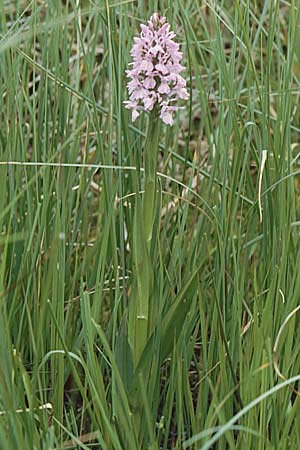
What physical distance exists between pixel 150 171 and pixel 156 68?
0.46ft

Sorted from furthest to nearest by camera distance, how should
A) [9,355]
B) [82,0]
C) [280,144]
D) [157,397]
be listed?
[82,0]
[280,144]
[157,397]
[9,355]

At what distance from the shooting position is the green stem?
1.18m

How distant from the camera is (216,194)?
1.55 metres

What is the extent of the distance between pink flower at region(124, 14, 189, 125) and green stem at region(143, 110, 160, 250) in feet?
0.08

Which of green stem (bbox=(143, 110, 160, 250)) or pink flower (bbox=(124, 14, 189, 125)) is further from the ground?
pink flower (bbox=(124, 14, 189, 125))

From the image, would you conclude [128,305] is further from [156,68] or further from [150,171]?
[156,68]

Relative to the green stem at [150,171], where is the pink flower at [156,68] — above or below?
above

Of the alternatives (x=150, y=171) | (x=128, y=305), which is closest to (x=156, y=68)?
(x=150, y=171)

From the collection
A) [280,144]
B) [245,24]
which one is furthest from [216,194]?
[245,24]

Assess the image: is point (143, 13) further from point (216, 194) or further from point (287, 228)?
point (287, 228)

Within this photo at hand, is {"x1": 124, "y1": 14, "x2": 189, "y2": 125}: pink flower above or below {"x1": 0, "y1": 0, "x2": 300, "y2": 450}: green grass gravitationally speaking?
above

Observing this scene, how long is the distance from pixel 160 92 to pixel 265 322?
12.8 inches

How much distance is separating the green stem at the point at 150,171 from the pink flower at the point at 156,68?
0.08ft

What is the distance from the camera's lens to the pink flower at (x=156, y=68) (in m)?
1.14
